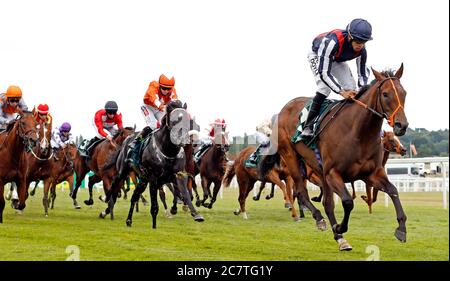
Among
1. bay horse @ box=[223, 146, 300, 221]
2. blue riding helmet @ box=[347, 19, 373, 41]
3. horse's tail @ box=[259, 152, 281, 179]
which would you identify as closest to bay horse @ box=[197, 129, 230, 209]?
bay horse @ box=[223, 146, 300, 221]

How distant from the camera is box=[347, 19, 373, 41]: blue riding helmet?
28.3ft

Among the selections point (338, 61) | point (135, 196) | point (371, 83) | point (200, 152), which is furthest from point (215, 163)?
point (371, 83)

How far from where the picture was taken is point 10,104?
13.9 meters

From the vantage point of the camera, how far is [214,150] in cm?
1781

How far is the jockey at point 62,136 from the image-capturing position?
1819cm

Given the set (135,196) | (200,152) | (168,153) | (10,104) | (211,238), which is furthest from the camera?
(200,152)

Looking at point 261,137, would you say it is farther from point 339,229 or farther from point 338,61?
point 339,229

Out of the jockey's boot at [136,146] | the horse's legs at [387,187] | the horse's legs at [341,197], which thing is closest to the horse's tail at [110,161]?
the jockey's boot at [136,146]

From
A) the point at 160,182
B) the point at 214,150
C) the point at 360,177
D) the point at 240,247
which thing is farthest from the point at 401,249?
the point at 214,150

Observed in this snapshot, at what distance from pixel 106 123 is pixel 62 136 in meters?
2.66

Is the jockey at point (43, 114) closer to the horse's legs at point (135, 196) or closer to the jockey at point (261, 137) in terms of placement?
the horse's legs at point (135, 196)
